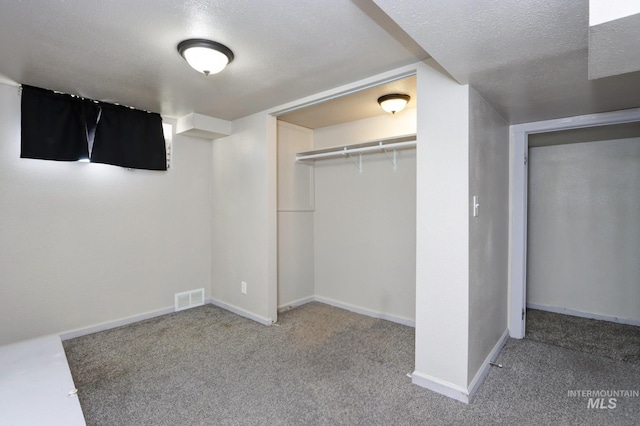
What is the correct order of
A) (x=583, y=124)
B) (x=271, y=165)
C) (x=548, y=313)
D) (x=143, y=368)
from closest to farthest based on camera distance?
1. (x=143, y=368)
2. (x=583, y=124)
3. (x=271, y=165)
4. (x=548, y=313)

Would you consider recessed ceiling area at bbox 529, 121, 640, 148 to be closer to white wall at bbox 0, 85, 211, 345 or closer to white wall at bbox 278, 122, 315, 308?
white wall at bbox 278, 122, 315, 308

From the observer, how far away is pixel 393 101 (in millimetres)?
2900

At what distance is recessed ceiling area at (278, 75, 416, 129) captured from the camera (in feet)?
9.02

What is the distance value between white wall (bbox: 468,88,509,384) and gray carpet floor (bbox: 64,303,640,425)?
0.98 feet

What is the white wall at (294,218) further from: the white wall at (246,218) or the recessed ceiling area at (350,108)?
the white wall at (246,218)

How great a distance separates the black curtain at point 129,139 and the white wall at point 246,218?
0.72 meters

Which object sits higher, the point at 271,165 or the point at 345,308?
the point at 271,165

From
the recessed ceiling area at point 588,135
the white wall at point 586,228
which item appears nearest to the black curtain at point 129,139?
the recessed ceiling area at point 588,135

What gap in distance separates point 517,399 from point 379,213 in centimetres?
→ 204

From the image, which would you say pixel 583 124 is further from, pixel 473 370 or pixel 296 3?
pixel 296 3

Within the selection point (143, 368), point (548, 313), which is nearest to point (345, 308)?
point (143, 368)

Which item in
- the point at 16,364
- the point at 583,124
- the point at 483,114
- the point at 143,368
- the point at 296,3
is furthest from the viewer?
the point at 583,124

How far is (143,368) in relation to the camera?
247cm

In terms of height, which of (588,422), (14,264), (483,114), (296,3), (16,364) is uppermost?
(296,3)
